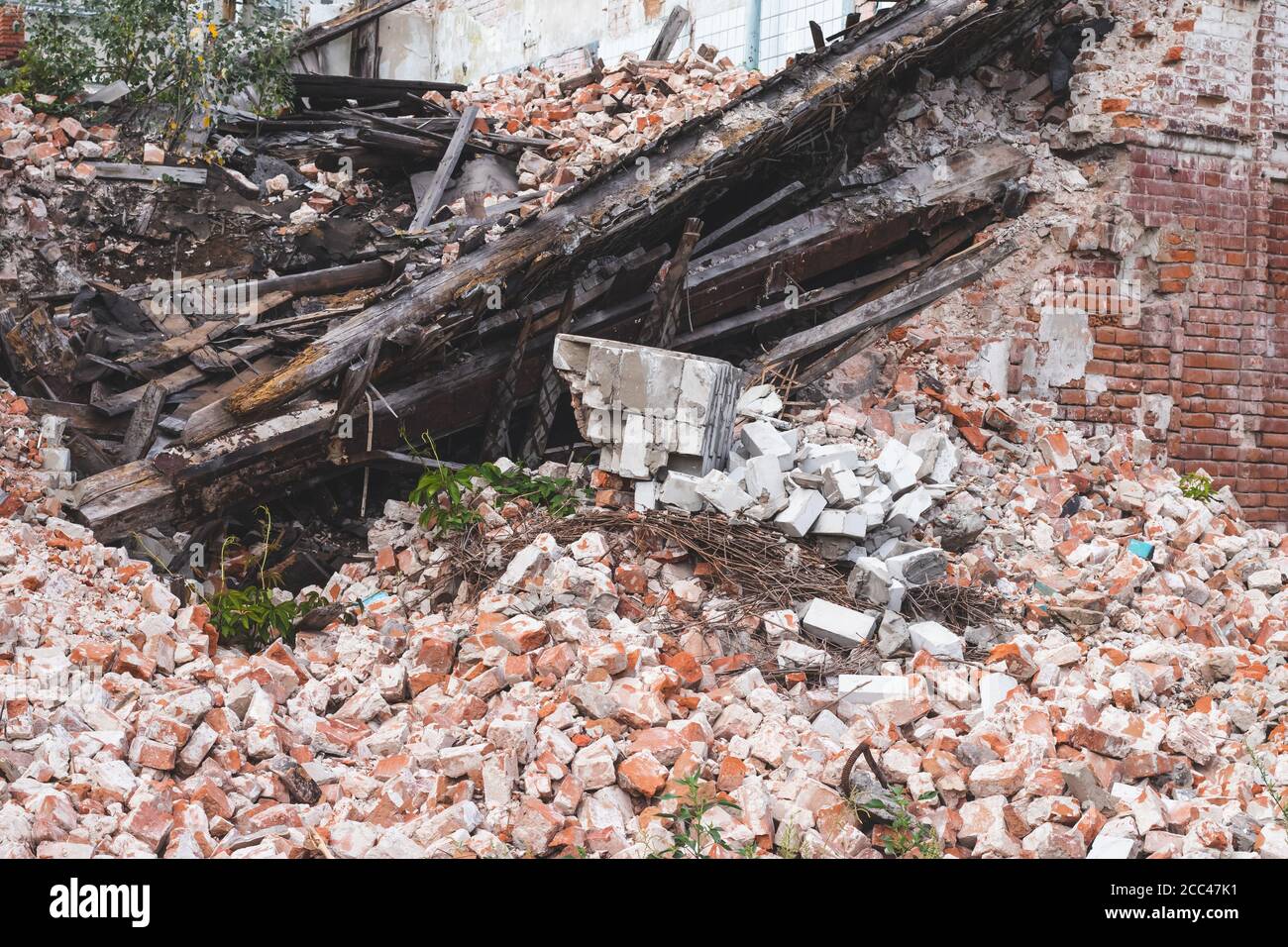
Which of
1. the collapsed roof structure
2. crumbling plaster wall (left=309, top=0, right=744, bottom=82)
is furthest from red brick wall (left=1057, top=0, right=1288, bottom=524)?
crumbling plaster wall (left=309, top=0, right=744, bottom=82)

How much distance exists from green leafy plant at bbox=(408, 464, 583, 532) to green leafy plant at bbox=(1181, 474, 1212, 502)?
3740mm

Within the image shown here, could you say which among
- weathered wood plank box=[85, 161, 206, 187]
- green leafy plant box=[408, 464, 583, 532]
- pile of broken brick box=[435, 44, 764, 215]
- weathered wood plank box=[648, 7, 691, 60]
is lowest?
green leafy plant box=[408, 464, 583, 532]

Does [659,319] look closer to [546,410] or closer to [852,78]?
[546,410]

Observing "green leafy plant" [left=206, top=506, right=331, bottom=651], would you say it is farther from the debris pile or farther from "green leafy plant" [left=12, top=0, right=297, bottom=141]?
"green leafy plant" [left=12, top=0, right=297, bottom=141]

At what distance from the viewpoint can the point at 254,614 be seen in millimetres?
4852

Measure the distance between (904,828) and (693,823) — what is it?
64 cm

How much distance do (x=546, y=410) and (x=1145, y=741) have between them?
10.9 feet

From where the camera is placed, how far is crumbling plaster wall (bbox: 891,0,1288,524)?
6844 millimetres

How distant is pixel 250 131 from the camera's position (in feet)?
27.4

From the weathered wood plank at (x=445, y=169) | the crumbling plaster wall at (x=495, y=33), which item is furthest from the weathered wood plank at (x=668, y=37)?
the weathered wood plank at (x=445, y=169)

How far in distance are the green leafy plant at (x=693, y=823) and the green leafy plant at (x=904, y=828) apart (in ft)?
1.45

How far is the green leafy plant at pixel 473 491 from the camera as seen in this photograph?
17.6ft

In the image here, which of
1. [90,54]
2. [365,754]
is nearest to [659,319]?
[365,754]

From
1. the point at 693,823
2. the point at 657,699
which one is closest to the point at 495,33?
the point at 657,699
